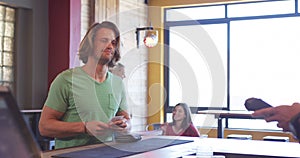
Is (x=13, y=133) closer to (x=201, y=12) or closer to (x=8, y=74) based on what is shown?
(x=8, y=74)

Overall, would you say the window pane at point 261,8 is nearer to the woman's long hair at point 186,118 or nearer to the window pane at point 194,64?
the woman's long hair at point 186,118

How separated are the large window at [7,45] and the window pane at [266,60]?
148 inches

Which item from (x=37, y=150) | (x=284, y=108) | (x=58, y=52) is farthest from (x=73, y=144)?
(x=58, y=52)

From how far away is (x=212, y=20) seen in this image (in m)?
7.30

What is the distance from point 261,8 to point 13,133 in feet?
22.1

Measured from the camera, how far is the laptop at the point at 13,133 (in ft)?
2.10

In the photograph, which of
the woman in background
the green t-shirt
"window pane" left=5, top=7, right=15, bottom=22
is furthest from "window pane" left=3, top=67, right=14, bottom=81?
the green t-shirt

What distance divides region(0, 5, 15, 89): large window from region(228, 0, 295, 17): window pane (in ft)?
12.5

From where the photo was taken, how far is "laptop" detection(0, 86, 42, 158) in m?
0.64

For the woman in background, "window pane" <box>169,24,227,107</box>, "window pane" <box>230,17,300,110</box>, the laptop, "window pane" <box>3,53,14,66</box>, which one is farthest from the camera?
"window pane" <box>230,17,300,110</box>

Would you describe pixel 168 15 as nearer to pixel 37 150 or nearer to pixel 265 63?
pixel 265 63

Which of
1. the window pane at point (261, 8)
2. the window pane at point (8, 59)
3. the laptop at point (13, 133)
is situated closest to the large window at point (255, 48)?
the window pane at point (261, 8)

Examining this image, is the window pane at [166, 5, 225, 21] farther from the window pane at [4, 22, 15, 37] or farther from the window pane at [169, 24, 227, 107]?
the window pane at [169, 24, 227, 107]

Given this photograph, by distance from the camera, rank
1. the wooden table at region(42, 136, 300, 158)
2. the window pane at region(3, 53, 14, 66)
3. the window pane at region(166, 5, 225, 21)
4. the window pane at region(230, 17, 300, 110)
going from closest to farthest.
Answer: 1. the wooden table at region(42, 136, 300, 158)
2. the window pane at region(3, 53, 14, 66)
3. the window pane at region(230, 17, 300, 110)
4. the window pane at region(166, 5, 225, 21)
